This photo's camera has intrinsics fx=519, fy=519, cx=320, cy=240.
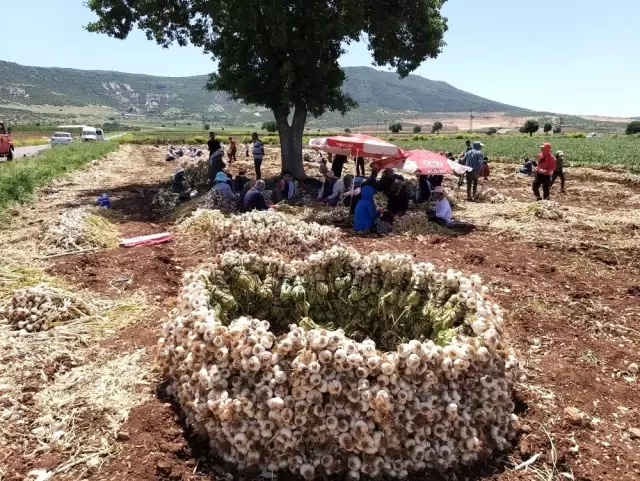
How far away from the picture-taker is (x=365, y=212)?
37.2 feet

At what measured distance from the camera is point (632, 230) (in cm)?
1172

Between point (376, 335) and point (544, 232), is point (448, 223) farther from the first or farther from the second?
point (376, 335)

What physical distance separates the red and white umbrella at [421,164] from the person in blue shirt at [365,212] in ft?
6.40

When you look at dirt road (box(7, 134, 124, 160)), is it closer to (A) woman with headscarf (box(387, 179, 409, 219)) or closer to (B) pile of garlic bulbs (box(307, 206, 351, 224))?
(B) pile of garlic bulbs (box(307, 206, 351, 224))

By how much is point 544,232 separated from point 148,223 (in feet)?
29.8

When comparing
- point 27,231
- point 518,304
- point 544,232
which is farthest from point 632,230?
point 27,231

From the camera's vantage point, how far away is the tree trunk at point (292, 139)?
63.9ft

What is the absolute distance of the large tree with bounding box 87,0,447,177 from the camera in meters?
16.8

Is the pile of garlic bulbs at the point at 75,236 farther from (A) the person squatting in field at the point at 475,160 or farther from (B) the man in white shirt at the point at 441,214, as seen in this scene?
(A) the person squatting in field at the point at 475,160

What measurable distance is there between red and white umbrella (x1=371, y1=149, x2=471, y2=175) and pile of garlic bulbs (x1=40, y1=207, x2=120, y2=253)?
7.10 meters

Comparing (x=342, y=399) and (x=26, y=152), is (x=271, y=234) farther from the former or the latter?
(x=26, y=152)

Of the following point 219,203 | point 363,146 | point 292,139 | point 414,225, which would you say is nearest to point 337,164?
point 292,139

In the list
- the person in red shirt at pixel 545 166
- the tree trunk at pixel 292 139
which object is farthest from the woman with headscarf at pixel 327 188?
the person in red shirt at pixel 545 166

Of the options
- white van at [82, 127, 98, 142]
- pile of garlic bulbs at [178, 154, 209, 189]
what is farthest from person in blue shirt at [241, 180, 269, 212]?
white van at [82, 127, 98, 142]
